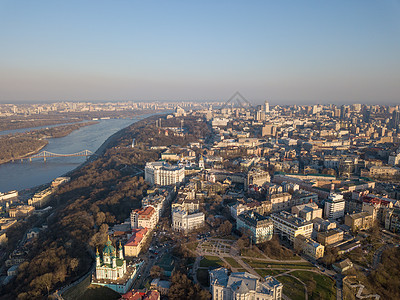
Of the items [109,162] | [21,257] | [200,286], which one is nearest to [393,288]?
[200,286]

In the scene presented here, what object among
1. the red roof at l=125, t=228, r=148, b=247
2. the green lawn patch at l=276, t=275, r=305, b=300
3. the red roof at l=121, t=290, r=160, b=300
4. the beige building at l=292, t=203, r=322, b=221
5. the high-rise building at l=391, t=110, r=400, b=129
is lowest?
the green lawn patch at l=276, t=275, r=305, b=300

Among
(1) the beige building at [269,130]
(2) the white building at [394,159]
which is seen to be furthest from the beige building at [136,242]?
(1) the beige building at [269,130]

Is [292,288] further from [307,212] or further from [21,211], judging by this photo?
[21,211]

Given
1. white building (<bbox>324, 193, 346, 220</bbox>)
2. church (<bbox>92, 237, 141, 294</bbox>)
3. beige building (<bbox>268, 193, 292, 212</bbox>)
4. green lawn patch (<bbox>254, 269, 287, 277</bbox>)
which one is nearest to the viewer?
church (<bbox>92, 237, 141, 294</bbox>)

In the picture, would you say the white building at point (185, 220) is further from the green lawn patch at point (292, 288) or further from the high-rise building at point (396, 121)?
the high-rise building at point (396, 121)

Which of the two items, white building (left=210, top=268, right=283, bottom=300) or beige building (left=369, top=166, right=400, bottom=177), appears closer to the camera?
white building (left=210, top=268, right=283, bottom=300)

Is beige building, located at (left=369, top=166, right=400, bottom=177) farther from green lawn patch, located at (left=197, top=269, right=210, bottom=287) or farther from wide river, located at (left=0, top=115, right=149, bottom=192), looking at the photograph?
wide river, located at (left=0, top=115, right=149, bottom=192)

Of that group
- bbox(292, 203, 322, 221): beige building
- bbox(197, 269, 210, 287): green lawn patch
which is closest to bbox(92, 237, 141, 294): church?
bbox(197, 269, 210, 287): green lawn patch
